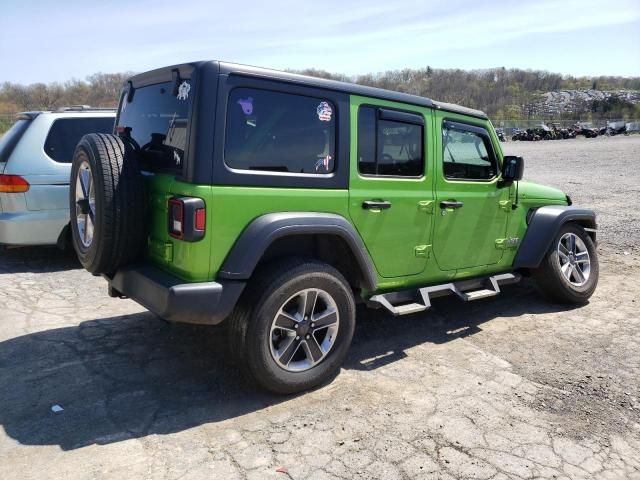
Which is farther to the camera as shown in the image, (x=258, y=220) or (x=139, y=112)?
(x=139, y=112)

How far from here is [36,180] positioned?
5949 millimetres

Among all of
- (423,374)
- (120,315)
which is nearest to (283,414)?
(423,374)

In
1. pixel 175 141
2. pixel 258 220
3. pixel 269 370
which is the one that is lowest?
pixel 269 370

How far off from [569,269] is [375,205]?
108 inches

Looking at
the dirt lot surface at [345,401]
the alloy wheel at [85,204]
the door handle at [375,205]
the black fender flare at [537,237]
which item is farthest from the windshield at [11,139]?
the black fender flare at [537,237]

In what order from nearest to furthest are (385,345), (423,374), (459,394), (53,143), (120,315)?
(459,394) < (423,374) < (385,345) < (120,315) < (53,143)

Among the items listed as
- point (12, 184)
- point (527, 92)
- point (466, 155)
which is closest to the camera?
point (466, 155)

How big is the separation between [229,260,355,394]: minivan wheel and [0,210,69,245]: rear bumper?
149 inches

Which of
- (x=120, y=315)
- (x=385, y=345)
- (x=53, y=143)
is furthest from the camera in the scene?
(x=53, y=143)

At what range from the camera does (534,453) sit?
287cm

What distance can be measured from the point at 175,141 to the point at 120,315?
7.34 feet

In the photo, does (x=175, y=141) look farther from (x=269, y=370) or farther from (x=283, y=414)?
(x=283, y=414)

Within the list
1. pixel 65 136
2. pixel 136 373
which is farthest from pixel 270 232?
pixel 65 136

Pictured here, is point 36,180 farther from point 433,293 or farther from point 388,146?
point 433,293
